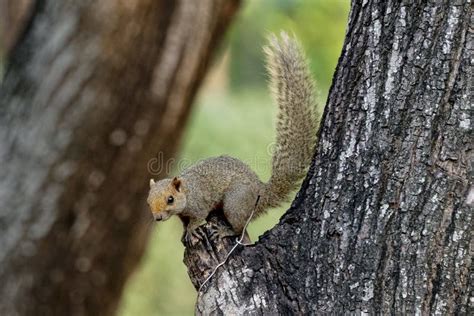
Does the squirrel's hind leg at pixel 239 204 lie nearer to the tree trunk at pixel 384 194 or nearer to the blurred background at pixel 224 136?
the tree trunk at pixel 384 194

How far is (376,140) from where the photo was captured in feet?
5.79

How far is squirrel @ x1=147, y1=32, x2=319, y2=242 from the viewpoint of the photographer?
2336 millimetres

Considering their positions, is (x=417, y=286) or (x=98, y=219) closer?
(x=417, y=286)

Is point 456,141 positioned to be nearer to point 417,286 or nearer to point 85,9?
point 417,286

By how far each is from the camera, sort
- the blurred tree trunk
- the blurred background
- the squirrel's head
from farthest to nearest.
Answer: the blurred background < the blurred tree trunk < the squirrel's head

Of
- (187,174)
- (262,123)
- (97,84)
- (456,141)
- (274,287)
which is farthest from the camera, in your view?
(262,123)

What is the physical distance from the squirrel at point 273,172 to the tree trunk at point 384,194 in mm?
412

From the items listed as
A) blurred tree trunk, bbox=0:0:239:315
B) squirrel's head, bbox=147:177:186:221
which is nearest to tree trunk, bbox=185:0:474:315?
squirrel's head, bbox=147:177:186:221

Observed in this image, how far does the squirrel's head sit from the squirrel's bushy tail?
0.86 feet

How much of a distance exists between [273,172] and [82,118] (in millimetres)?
1014

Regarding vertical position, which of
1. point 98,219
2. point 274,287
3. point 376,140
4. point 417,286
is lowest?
point 98,219

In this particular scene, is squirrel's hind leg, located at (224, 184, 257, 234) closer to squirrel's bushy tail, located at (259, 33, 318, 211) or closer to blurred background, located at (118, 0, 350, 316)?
squirrel's bushy tail, located at (259, 33, 318, 211)

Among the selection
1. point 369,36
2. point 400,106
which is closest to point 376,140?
point 400,106

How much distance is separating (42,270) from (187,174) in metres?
0.95
